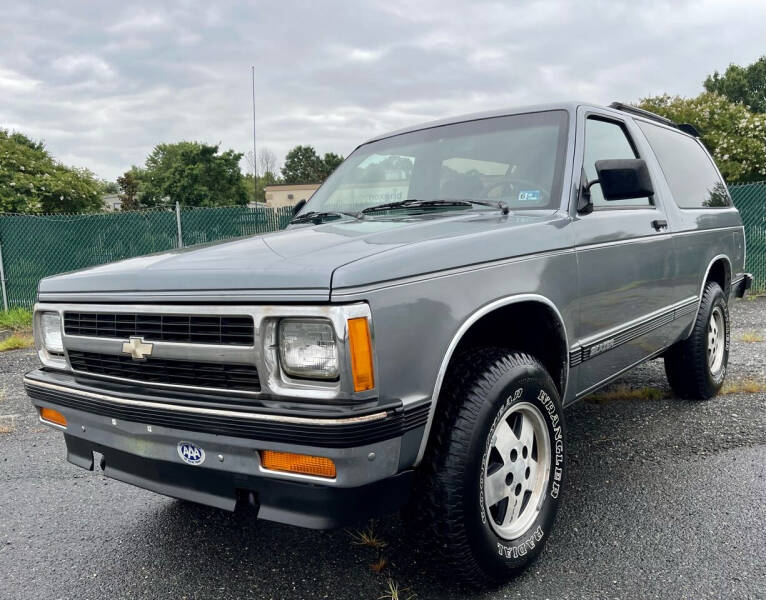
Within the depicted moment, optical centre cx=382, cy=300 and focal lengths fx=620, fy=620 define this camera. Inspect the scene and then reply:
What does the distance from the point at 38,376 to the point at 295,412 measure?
1.36m

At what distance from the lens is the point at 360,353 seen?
5.80ft

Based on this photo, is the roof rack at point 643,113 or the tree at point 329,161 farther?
the tree at point 329,161

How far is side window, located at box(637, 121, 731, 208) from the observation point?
13.2 ft

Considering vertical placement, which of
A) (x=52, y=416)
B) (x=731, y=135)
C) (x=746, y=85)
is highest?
(x=746, y=85)

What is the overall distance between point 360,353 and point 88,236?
31.9 feet

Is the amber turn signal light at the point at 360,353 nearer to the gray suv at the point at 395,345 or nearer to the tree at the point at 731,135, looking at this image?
the gray suv at the point at 395,345

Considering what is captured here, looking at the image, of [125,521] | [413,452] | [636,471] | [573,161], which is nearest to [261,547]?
[125,521]

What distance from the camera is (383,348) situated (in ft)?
5.96

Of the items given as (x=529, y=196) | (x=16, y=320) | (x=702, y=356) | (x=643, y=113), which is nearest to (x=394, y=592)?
(x=529, y=196)

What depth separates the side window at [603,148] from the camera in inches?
122

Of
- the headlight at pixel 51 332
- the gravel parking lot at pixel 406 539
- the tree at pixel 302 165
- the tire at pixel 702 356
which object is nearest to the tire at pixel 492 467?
the gravel parking lot at pixel 406 539

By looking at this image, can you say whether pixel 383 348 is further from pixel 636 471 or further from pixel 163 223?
pixel 163 223

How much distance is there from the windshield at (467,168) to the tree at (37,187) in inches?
568

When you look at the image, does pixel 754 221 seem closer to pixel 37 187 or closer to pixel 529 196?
pixel 529 196
